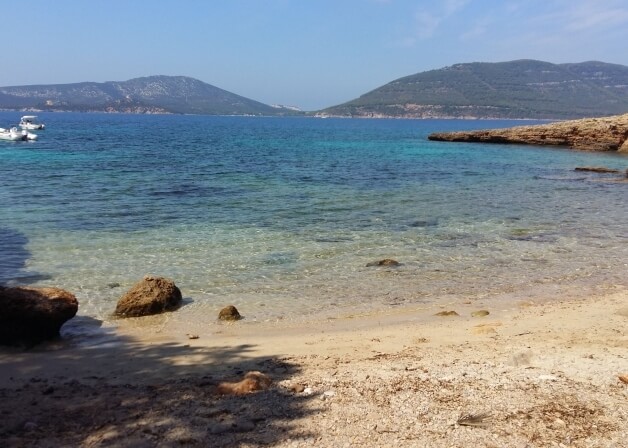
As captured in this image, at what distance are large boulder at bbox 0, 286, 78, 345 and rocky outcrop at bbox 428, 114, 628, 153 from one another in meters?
55.5

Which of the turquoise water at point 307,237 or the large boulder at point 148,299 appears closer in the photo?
the large boulder at point 148,299

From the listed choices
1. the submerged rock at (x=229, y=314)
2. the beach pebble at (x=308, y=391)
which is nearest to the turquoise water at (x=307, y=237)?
the submerged rock at (x=229, y=314)

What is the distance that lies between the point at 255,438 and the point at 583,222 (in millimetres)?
16950

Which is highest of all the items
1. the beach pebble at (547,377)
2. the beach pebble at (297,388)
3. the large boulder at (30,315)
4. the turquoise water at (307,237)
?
the beach pebble at (547,377)

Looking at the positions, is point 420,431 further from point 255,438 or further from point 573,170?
point 573,170

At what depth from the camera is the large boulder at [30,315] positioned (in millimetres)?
8477

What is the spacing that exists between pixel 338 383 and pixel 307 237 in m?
9.95

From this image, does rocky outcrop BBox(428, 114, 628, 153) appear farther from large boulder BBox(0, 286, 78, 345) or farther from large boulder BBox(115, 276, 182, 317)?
large boulder BBox(0, 286, 78, 345)

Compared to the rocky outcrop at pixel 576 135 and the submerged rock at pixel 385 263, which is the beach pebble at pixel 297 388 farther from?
the rocky outcrop at pixel 576 135

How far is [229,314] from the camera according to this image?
9.76m

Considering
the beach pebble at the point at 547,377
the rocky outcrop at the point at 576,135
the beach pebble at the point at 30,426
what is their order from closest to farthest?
the beach pebble at the point at 30,426, the beach pebble at the point at 547,377, the rocky outcrop at the point at 576,135

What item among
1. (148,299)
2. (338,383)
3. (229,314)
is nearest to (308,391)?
(338,383)

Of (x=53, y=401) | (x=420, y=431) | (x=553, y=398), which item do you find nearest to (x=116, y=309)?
(x=53, y=401)

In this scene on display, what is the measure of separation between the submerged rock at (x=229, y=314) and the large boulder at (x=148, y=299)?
3.61 ft
